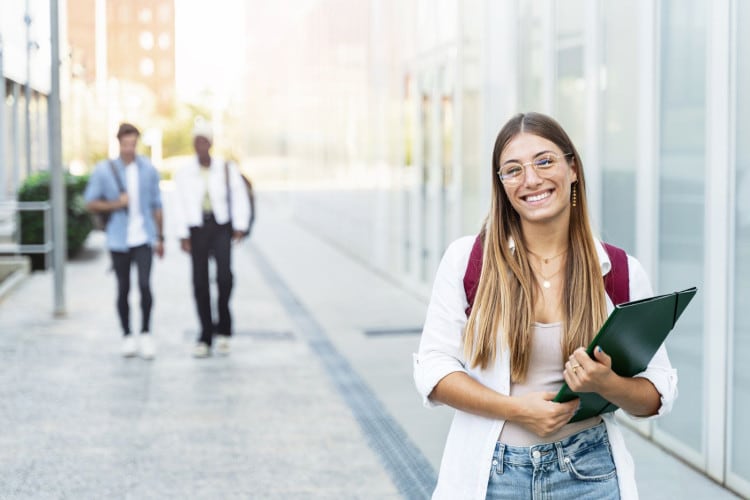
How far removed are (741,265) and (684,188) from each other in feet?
2.48

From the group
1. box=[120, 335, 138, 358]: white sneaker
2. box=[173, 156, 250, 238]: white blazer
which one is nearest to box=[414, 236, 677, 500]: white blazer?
box=[173, 156, 250, 238]: white blazer

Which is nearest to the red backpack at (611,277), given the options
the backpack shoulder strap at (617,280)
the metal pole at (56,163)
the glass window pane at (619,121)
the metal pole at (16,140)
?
the backpack shoulder strap at (617,280)

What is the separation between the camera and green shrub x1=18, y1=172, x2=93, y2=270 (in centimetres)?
1455

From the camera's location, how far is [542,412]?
2.13 metres

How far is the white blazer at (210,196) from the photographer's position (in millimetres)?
8164

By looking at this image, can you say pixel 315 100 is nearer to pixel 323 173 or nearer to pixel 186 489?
pixel 323 173

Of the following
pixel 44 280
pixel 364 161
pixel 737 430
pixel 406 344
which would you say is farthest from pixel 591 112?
pixel 364 161

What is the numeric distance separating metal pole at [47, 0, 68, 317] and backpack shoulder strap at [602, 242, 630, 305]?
8.92 meters

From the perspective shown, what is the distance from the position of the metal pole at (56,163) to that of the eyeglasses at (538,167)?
883 centimetres

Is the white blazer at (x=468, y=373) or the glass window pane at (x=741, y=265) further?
the glass window pane at (x=741, y=265)

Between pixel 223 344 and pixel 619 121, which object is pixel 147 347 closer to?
pixel 223 344

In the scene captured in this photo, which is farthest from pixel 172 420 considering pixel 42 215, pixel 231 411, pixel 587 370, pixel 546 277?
pixel 42 215

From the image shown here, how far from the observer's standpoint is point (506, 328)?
2.20 m

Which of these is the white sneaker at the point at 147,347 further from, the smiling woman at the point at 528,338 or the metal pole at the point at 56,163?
the smiling woman at the point at 528,338
